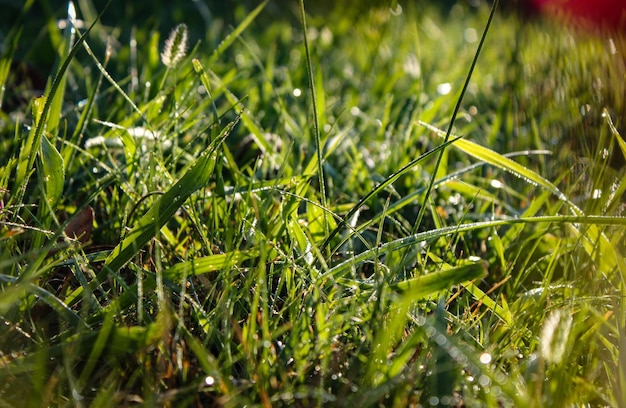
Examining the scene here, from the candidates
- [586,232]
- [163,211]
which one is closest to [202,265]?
[163,211]

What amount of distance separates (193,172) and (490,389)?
1.67 ft

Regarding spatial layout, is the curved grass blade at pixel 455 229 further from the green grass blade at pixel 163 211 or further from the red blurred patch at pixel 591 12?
the red blurred patch at pixel 591 12

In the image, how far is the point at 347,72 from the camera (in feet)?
7.70

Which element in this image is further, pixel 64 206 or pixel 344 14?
pixel 344 14

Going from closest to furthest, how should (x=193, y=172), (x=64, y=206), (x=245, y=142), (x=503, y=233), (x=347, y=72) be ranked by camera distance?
1. (x=193, y=172)
2. (x=64, y=206)
3. (x=503, y=233)
4. (x=245, y=142)
5. (x=347, y=72)

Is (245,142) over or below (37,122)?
below

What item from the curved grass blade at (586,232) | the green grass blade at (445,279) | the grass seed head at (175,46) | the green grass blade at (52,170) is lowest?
the curved grass blade at (586,232)

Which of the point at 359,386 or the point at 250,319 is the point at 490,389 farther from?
the point at 250,319

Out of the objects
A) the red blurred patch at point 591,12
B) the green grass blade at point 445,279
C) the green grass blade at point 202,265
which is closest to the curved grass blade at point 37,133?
the green grass blade at point 202,265

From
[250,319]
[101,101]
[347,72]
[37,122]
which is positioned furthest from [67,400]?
[347,72]

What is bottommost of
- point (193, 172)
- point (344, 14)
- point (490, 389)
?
point (344, 14)

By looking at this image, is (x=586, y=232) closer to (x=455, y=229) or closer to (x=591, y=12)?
(x=455, y=229)

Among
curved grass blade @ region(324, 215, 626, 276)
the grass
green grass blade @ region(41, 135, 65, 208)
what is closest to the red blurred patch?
the grass

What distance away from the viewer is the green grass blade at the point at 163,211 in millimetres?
976
